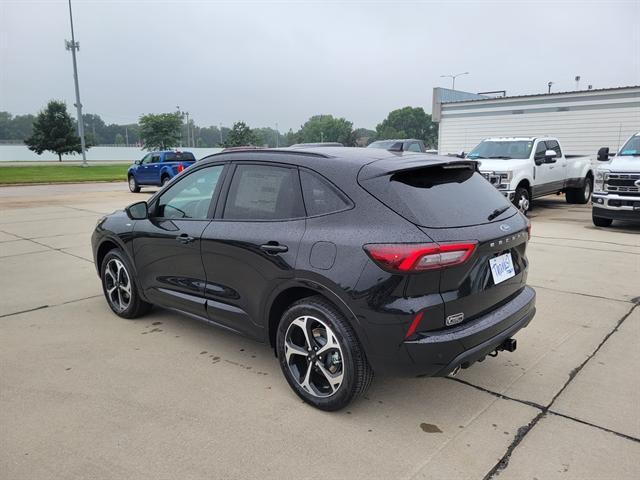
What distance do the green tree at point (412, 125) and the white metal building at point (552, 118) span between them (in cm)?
10413

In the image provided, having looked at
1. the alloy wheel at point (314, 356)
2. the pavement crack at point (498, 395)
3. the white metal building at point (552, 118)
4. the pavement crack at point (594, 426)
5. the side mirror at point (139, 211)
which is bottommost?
the pavement crack at point (594, 426)

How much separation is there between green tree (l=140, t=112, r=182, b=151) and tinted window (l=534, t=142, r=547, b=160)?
5585 cm

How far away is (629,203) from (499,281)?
308 inches

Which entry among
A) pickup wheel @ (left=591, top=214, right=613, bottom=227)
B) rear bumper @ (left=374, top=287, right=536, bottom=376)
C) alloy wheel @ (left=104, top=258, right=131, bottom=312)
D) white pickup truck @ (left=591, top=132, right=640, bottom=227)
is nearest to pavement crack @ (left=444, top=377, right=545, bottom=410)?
rear bumper @ (left=374, top=287, right=536, bottom=376)

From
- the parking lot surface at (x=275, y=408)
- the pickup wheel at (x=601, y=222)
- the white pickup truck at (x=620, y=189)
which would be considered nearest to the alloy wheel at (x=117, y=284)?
the parking lot surface at (x=275, y=408)

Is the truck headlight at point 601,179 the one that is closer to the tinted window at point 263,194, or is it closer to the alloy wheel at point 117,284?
the tinted window at point 263,194

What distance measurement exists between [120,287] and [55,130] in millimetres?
53555

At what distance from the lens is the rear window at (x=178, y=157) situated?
2089cm

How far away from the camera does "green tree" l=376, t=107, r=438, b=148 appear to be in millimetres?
128750

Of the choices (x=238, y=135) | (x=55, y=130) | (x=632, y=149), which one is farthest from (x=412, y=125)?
(x=632, y=149)

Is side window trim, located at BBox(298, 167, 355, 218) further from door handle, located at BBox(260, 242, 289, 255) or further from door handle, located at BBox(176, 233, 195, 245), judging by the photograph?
door handle, located at BBox(176, 233, 195, 245)

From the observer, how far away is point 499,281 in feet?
10.1

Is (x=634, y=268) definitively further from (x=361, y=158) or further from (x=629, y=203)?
(x=361, y=158)

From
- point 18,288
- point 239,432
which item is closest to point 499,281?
point 239,432
